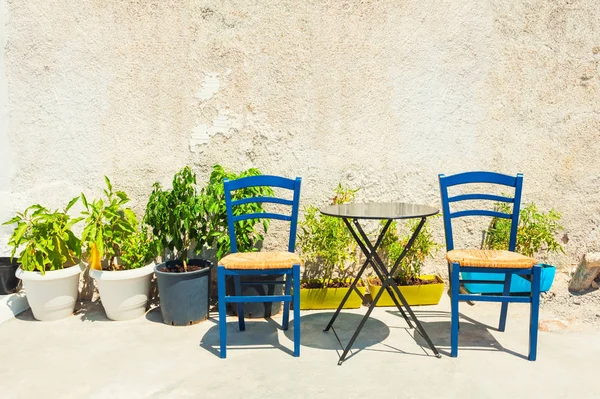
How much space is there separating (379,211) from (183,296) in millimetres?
1533

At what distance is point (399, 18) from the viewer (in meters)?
3.88

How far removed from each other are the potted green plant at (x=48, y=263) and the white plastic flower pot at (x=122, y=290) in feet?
0.90

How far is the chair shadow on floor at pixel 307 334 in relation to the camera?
9.96 ft

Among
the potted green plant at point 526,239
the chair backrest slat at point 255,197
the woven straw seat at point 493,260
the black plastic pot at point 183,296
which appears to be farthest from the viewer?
the potted green plant at point 526,239

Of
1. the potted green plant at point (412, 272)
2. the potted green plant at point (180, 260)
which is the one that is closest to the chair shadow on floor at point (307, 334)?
the potted green plant at point (180, 260)

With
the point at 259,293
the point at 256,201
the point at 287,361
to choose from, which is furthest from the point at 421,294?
the point at 256,201

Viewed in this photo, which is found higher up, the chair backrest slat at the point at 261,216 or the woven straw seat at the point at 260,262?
the chair backrest slat at the point at 261,216

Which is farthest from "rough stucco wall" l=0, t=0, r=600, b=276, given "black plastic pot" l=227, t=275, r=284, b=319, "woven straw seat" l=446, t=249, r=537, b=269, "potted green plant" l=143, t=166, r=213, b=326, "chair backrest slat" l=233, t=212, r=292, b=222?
"woven straw seat" l=446, t=249, r=537, b=269

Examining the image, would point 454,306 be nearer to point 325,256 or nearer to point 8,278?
point 325,256

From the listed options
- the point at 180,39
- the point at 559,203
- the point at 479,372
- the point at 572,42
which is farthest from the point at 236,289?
the point at 572,42

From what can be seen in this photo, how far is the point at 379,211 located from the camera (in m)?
2.96

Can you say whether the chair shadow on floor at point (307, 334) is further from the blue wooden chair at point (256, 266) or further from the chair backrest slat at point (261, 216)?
the chair backrest slat at point (261, 216)

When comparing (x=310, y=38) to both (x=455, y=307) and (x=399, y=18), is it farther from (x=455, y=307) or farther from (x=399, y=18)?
(x=455, y=307)

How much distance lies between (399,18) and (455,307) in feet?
7.92
